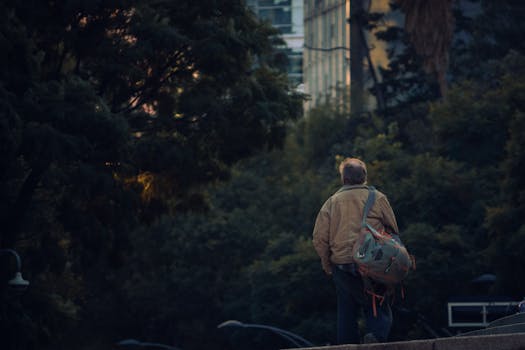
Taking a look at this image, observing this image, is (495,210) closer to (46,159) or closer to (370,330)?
(46,159)

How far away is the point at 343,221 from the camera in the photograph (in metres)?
10.1

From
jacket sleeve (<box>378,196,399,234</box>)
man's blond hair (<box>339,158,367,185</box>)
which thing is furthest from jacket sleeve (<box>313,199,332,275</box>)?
jacket sleeve (<box>378,196,399,234</box>)

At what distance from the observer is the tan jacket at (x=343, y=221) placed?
10.0 m

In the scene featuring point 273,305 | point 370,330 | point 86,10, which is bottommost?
point 273,305

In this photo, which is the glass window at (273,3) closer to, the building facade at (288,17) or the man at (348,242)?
the building facade at (288,17)

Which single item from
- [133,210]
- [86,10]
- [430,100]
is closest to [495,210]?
[133,210]

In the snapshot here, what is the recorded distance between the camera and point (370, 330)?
9.95 metres

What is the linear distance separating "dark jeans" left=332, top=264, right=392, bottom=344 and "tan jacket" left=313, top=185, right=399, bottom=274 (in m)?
0.13

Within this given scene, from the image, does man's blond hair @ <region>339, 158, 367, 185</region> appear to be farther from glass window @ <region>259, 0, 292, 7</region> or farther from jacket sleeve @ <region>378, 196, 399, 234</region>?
glass window @ <region>259, 0, 292, 7</region>

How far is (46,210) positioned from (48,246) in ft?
2.36

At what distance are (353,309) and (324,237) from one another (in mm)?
577

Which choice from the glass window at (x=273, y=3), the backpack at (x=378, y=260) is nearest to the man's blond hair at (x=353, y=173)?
the backpack at (x=378, y=260)

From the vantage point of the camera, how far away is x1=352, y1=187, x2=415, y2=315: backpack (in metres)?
9.76

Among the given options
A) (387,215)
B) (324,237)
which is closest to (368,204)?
(387,215)
